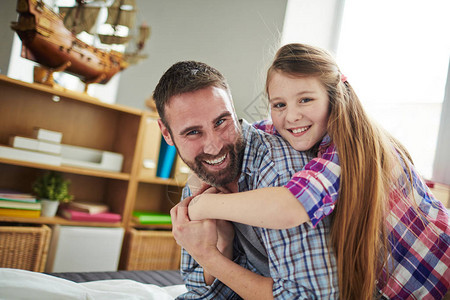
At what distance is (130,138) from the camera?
2514 millimetres

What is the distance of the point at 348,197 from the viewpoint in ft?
3.07

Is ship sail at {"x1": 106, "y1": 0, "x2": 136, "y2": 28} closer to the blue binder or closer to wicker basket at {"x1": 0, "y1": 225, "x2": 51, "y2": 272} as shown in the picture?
Answer: the blue binder

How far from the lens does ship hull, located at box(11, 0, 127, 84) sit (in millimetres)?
2027

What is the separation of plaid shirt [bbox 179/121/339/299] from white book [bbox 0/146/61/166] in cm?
142

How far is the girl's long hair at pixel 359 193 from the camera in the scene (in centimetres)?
93

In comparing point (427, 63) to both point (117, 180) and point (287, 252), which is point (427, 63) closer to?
point (287, 252)

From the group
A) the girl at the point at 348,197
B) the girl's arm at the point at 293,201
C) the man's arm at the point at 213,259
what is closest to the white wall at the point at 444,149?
the girl at the point at 348,197

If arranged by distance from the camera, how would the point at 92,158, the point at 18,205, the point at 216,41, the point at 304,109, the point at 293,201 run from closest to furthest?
the point at 293,201 → the point at 304,109 → the point at 18,205 → the point at 92,158 → the point at 216,41

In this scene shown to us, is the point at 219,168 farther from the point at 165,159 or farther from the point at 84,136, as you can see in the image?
the point at 84,136

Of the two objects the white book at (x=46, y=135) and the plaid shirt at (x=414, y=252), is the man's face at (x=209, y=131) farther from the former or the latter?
the white book at (x=46, y=135)

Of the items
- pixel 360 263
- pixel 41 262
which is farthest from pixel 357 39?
pixel 41 262

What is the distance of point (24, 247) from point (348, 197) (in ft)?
5.93

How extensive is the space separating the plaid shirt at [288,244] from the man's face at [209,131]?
0.16 feet

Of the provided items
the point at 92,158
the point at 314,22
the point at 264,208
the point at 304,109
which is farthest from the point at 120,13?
the point at 264,208
